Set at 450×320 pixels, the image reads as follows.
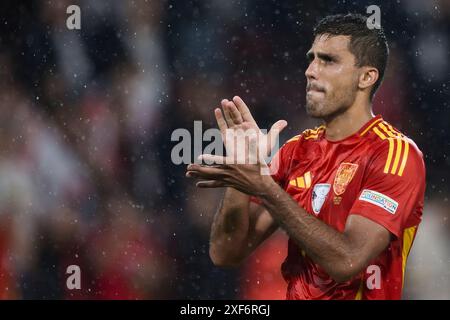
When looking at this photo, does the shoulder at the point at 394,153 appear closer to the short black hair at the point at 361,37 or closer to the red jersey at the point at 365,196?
the red jersey at the point at 365,196

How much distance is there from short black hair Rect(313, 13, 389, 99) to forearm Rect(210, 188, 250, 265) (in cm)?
85

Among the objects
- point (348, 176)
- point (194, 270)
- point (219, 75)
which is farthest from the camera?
point (219, 75)

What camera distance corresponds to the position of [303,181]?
3.27 metres

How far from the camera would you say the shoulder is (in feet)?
9.71

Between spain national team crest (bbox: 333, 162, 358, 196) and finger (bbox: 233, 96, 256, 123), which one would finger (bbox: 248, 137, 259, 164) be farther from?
spain national team crest (bbox: 333, 162, 358, 196)

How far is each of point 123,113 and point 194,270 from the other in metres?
1.49

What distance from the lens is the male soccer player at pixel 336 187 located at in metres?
2.81

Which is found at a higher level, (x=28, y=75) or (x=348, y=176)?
Answer: (x=28, y=75)

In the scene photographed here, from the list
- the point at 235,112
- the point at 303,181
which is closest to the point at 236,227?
the point at 303,181

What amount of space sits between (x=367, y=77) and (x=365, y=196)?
0.71 m

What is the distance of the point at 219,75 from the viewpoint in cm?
606

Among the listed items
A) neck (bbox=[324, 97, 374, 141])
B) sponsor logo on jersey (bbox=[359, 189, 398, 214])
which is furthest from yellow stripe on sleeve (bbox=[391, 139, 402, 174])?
neck (bbox=[324, 97, 374, 141])

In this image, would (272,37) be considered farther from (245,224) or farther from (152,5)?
(245,224)
